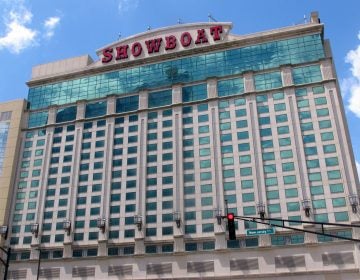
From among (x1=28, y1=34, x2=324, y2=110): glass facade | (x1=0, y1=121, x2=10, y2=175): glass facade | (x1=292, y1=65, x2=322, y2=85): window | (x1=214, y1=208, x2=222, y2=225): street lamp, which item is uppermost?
(x1=28, y1=34, x2=324, y2=110): glass facade

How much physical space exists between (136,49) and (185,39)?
1116 cm

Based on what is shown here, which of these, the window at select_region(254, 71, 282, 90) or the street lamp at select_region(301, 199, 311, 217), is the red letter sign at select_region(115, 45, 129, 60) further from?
the street lamp at select_region(301, 199, 311, 217)

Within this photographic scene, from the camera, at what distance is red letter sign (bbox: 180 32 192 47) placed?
83562 mm

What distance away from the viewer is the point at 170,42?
84.7 metres

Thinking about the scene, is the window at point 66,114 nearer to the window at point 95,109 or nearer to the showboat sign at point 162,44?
the window at point 95,109

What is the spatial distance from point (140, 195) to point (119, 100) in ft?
72.0

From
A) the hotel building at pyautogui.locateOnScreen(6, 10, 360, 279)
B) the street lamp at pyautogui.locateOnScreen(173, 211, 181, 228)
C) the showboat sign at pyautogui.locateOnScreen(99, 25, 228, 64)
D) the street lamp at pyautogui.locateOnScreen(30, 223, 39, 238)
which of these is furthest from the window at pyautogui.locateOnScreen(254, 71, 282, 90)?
the street lamp at pyautogui.locateOnScreen(30, 223, 39, 238)

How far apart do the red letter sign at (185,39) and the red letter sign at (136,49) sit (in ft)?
31.2

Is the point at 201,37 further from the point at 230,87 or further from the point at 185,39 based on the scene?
the point at 230,87

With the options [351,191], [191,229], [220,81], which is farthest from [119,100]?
[351,191]

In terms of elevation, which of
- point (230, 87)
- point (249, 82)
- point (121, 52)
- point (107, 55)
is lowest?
point (230, 87)

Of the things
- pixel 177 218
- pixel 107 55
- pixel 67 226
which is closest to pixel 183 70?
pixel 107 55

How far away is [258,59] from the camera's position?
7762 cm

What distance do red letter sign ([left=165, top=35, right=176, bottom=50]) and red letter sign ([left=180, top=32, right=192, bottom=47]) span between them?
5.70 ft
